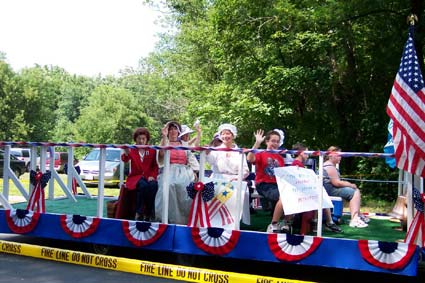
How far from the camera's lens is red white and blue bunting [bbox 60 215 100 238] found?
697 cm

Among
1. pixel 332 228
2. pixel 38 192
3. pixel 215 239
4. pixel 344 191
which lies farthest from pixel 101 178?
pixel 344 191

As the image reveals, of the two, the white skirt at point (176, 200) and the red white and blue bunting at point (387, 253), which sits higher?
the white skirt at point (176, 200)

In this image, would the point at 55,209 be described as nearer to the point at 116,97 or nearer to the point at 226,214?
the point at 226,214

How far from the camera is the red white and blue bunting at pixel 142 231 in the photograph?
21.5 feet

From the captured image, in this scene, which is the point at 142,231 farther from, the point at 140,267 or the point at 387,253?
the point at 387,253

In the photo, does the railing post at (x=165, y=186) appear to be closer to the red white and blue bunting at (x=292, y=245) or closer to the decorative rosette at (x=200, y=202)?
the decorative rosette at (x=200, y=202)

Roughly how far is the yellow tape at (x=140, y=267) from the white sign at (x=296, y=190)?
101 cm

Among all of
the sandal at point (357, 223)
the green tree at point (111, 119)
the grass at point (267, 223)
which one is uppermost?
the green tree at point (111, 119)

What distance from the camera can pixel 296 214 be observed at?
6.54 m

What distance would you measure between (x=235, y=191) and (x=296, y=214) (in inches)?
31.8

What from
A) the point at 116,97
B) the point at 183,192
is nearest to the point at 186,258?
the point at 183,192

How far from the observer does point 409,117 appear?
5629mm

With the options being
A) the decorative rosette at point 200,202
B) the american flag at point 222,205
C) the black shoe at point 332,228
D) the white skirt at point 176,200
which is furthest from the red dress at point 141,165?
the black shoe at point 332,228

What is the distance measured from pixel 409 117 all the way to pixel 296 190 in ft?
4.84
